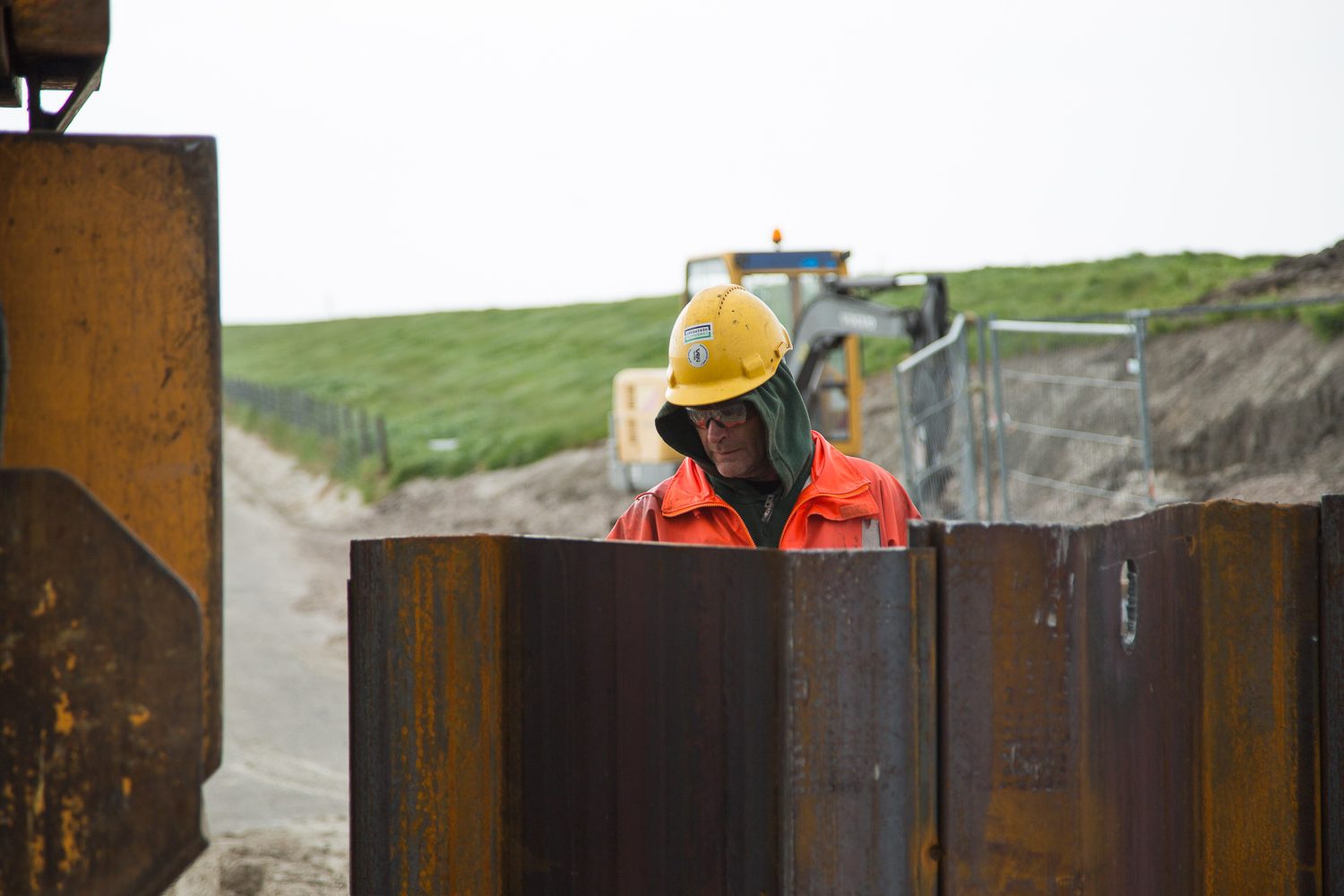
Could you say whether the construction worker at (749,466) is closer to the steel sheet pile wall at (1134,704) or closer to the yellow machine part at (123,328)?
the steel sheet pile wall at (1134,704)

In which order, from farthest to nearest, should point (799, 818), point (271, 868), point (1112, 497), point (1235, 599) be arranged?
point (1112, 497), point (271, 868), point (1235, 599), point (799, 818)

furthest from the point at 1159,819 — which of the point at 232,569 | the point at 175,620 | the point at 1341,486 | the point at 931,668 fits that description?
the point at 232,569

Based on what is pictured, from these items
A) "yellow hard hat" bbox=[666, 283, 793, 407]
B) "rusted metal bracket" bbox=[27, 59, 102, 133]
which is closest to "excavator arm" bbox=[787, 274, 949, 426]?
"yellow hard hat" bbox=[666, 283, 793, 407]

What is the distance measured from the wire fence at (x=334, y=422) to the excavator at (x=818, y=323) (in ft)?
51.3

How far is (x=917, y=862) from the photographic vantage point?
1.90 meters

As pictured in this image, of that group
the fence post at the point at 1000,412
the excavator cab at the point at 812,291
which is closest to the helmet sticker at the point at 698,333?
the fence post at the point at 1000,412

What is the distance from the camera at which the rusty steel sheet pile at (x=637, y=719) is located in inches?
74.6

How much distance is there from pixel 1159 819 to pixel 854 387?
13676mm

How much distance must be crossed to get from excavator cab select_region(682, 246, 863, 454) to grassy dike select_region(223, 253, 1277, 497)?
28.3ft

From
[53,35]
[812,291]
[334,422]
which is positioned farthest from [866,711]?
[334,422]

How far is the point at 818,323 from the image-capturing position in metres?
14.0

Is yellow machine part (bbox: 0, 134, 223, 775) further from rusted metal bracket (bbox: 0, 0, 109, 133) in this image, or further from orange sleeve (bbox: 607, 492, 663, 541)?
orange sleeve (bbox: 607, 492, 663, 541)

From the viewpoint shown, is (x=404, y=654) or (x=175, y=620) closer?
(x=175, y=620)

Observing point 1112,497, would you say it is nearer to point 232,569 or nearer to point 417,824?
point 232,569
